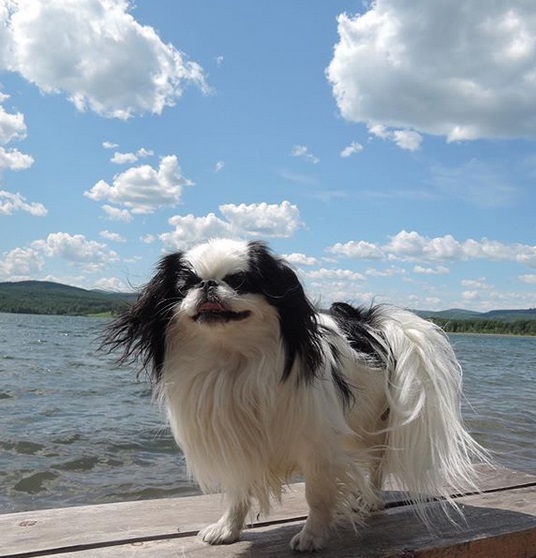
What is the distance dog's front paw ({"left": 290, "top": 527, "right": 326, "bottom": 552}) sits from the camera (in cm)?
240

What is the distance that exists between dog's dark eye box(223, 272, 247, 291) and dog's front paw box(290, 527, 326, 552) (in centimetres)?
99

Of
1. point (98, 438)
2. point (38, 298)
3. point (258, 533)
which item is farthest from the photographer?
point (38, 298)

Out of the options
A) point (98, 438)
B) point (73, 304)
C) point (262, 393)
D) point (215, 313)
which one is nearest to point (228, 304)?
point (215, 313)

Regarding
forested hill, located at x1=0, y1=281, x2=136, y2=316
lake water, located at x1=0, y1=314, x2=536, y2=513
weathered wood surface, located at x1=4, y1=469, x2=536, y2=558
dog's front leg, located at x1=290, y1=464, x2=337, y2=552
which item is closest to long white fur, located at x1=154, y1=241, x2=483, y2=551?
dog's front leg, located at x1=290, y1=464, x2=337, y2=552

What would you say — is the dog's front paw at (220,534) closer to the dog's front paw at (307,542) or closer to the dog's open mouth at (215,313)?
the dog's front paw at (307,542)

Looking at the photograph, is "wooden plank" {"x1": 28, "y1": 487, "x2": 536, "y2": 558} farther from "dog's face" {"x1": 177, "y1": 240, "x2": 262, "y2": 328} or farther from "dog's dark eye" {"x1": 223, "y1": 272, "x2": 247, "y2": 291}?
"dog's dark eye" {"x1": 223, "y1": 272, "x2": 247, "y2": 291}

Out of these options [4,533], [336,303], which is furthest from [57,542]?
[336,303]

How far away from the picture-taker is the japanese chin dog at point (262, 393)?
7.94 ft

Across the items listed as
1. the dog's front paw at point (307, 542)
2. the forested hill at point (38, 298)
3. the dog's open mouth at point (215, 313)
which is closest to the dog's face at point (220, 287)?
the dog's open mouth at point (215, 313)

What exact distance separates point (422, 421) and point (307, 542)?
0.81m

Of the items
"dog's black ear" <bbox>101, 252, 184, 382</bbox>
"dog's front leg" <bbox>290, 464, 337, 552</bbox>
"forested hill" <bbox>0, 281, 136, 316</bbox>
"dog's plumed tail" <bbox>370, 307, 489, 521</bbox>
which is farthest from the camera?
"forested hill" <bbox>0, 281, 136, 316</bbox>

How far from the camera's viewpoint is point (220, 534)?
2.56 m

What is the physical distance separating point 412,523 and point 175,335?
4.28 feet

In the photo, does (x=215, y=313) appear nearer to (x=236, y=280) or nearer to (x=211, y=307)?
(x=211, y=307)
